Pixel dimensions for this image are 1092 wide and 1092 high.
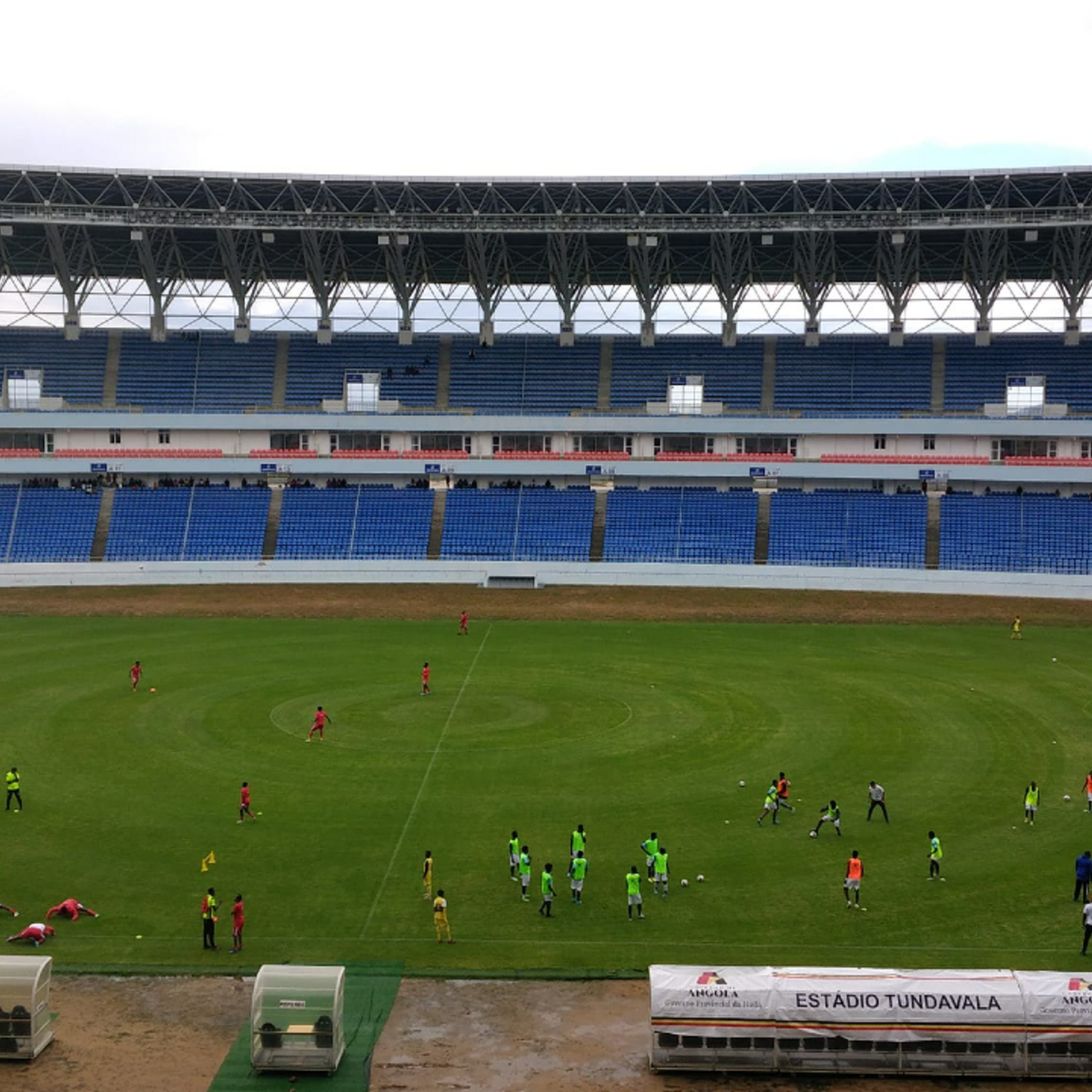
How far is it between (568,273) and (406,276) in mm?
11610

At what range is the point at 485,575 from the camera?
6312cm

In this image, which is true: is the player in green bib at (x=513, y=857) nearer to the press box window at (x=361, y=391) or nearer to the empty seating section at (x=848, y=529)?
the empty seating section at (x=848, y=529)

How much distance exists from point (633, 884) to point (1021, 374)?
206 feet

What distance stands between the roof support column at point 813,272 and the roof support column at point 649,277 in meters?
8.72

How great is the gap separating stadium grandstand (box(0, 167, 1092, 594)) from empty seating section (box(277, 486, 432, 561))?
25cm

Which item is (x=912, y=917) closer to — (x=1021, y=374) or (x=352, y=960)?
(x=352, y=960)

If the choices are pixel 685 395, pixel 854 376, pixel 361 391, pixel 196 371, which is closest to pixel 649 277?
pixel 685 395

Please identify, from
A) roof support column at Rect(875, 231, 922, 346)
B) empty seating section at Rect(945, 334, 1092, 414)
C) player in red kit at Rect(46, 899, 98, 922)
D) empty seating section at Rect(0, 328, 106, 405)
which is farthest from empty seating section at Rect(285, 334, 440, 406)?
player in red kit at Rect(46, 899, 98, 922)

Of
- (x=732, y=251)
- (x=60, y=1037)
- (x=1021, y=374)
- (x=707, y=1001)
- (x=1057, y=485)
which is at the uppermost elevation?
(x=732, y=251)

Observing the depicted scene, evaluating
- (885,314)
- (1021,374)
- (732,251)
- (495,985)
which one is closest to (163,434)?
(732,251)

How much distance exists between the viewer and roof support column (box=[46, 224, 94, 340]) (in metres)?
71.3

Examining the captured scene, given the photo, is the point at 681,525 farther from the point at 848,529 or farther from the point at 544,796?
the point at 544,796

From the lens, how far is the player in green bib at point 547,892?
21984 millimetres

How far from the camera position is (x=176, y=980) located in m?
19.5
